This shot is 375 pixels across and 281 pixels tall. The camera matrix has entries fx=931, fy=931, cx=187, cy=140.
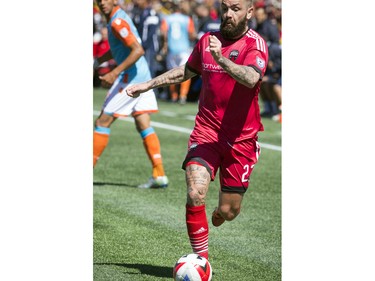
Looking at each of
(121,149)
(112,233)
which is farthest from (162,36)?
(112,233)

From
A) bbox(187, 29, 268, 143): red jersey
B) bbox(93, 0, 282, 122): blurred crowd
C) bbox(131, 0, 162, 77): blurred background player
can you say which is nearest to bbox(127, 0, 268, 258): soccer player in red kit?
bbox(187, 29, 268, 143): red jersey

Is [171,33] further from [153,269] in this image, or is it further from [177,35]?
[153,269]

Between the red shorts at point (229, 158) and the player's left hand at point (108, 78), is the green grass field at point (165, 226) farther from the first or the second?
the player's left hand at point (108, 78)

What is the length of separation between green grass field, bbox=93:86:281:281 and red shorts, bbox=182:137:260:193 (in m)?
0.76

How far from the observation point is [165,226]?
9.51m

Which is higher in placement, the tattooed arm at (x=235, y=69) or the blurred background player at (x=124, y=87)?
the tattooed arm at (x=235, y=69)

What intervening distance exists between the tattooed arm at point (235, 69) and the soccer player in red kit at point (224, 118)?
0.08 m

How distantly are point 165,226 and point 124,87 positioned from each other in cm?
256

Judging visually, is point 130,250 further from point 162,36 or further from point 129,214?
point 162,36

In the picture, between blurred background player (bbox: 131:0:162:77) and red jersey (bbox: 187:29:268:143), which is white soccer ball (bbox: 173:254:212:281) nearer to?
red jersey (bbox: 187:29:268:143)

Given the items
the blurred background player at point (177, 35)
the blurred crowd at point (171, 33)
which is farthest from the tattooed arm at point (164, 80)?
the blurred background player at point (177, 35)

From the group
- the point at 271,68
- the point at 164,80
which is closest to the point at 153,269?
the point at 164,80

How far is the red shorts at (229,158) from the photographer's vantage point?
289 inches

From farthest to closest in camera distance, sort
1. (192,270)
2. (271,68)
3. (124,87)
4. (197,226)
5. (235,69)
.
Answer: (271,68) < (124,87) < (197,226) < (192,270) < (235,69)
